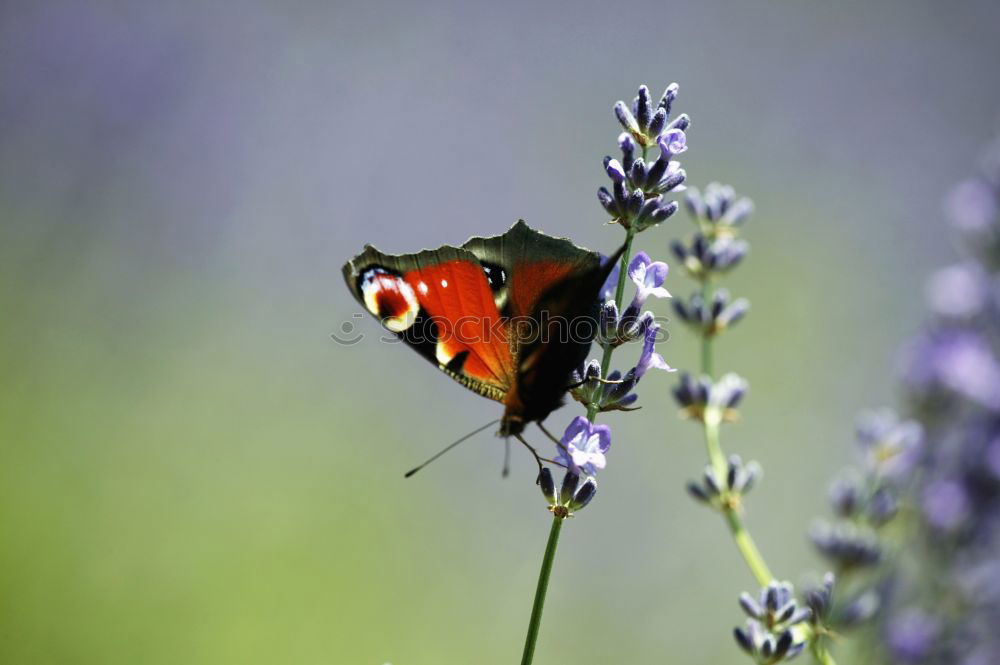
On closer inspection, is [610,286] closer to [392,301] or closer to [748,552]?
[392,301]

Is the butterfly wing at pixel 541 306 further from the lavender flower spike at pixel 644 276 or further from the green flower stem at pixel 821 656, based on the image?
the green flower stem at pixel 821 656

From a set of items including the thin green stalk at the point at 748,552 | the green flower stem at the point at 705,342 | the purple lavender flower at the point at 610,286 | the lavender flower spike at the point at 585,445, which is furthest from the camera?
the green flower stem at the point at 705,342

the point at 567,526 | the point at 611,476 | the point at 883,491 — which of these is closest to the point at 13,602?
the point at 567,526

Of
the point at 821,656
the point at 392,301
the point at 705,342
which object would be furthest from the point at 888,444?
the point at 392,301

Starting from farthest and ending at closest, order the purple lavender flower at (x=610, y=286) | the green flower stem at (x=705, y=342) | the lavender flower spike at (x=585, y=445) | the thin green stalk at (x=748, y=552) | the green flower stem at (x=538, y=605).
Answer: the green flower stem at (x=705, y=342)
the thin green stalk at (x=748, y=552)
the purple lavender flower at (x=610, y=286)
the lavender flower spike at (x=585, y=445)
the green flower stem at (x=538, y=605)

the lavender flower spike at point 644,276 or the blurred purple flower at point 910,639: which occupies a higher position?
the lavender flower spike at point 644,276

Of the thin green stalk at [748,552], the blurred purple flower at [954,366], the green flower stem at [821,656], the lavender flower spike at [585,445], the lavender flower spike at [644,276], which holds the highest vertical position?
the blurred purple flower at [954,366]

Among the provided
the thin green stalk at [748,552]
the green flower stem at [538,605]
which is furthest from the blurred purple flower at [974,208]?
the green flower stem at [538,605]

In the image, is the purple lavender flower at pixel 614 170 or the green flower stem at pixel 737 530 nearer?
the purple lavender flower at pixel 614 170
